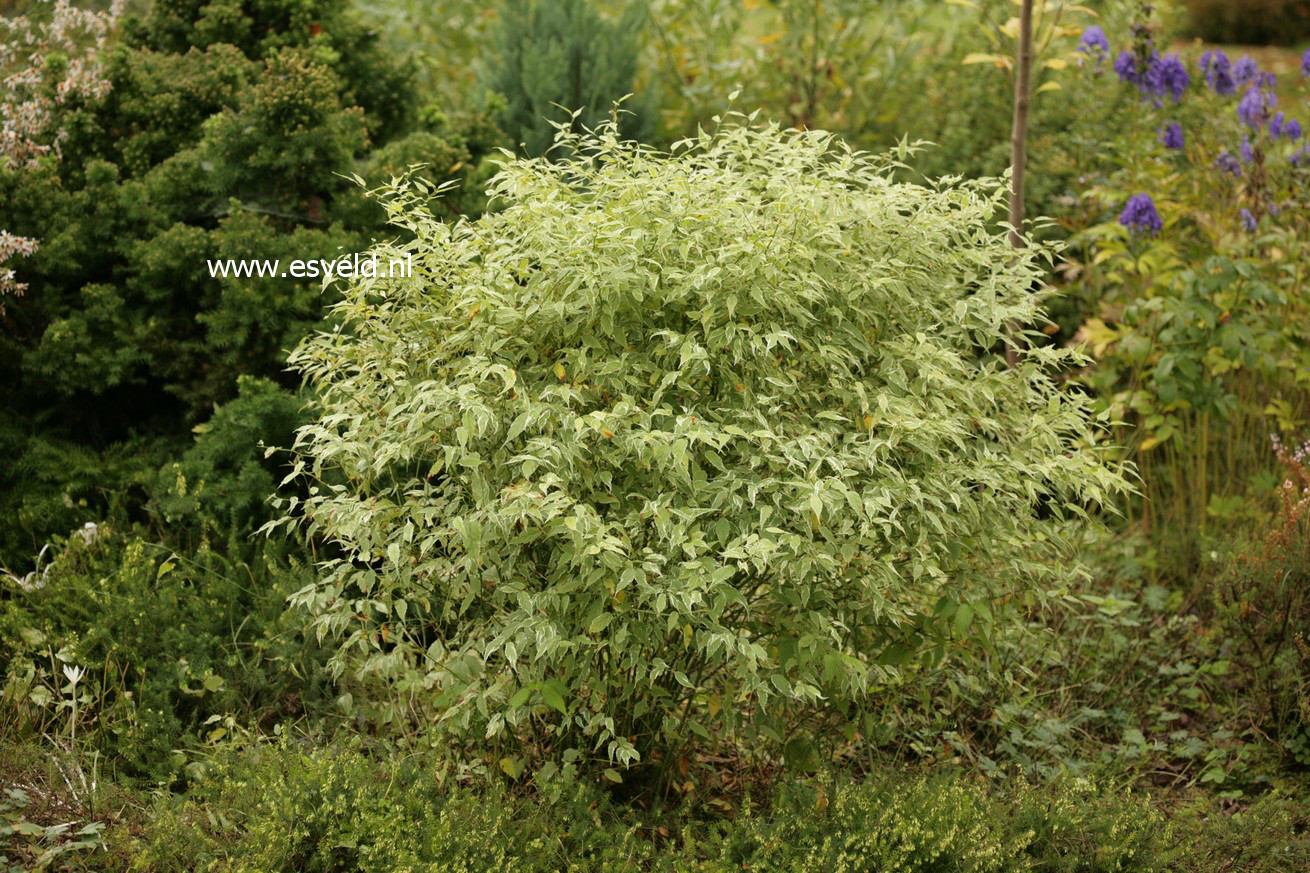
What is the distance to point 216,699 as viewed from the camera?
334 cm

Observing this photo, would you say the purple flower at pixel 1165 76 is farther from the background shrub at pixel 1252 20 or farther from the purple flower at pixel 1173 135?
the background shrub at pixel 1252 20

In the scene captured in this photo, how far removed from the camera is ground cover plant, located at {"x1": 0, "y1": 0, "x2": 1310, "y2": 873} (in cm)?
256

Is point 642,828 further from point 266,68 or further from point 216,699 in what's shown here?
point 266,68

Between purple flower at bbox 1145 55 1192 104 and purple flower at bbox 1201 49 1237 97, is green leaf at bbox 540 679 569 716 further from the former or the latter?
purple flower at bbox 1201 49 1237 97

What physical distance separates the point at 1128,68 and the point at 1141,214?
985 mm

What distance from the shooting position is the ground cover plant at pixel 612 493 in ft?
8.41

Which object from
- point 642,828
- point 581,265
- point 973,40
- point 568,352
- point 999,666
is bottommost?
point 642,828

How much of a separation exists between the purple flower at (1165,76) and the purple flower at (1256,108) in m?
0.28

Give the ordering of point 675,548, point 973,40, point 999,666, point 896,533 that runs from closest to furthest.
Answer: point 675,548 < point 896,533 < point 999,666 < point 973,40

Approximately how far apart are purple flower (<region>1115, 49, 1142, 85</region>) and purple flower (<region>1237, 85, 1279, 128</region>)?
1.46 ft

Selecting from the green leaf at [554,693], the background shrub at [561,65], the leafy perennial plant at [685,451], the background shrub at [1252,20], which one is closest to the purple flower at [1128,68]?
the background shrub at [561,65]

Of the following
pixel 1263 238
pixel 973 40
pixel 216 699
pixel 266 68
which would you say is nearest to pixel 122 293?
pixel 266 68

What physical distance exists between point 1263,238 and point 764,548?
10.5 ft

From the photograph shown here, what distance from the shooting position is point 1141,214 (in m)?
4.48
